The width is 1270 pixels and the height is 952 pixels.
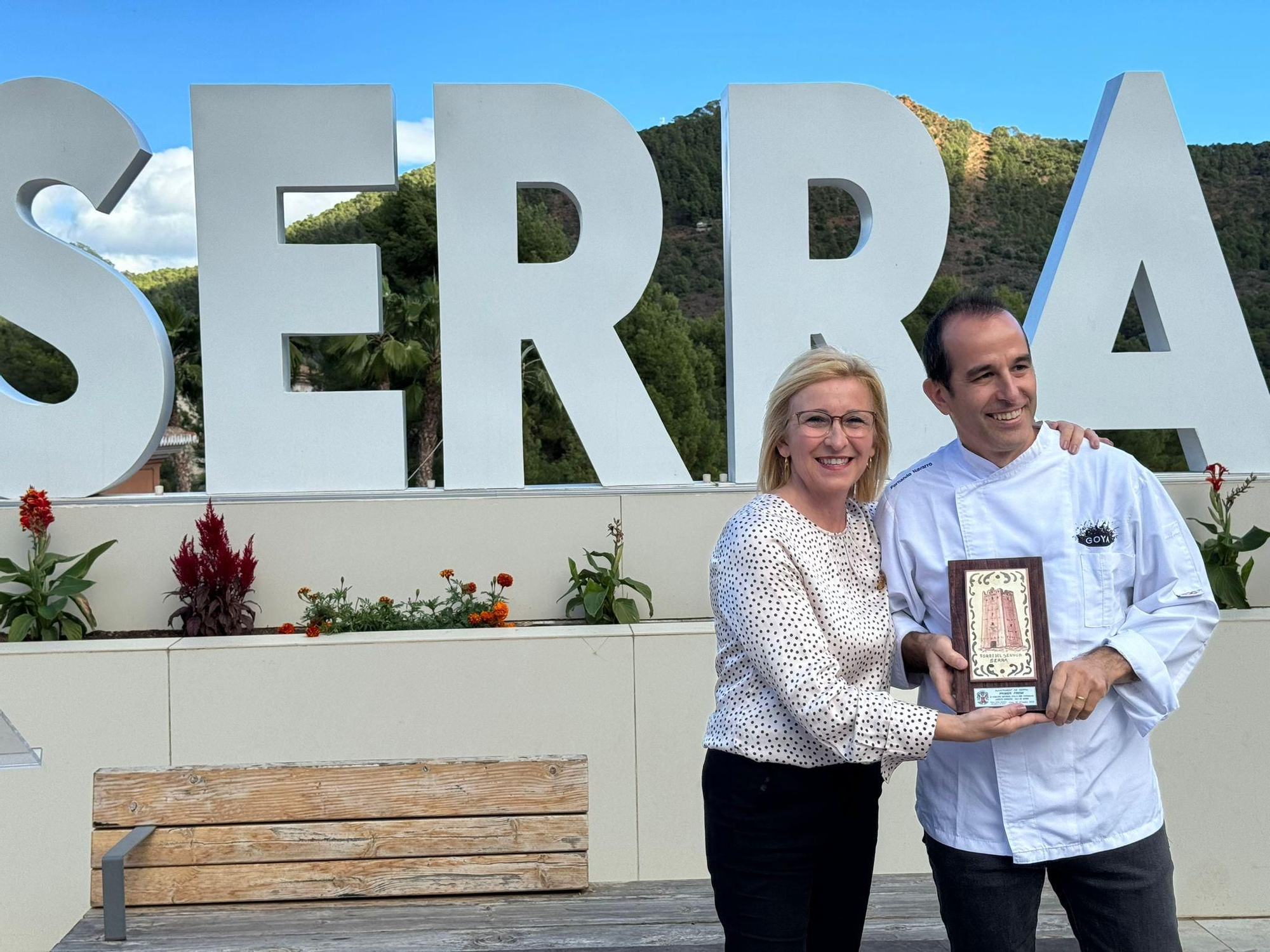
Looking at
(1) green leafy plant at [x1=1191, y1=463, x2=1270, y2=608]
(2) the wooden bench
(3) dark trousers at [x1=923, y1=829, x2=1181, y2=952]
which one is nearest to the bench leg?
(2) the wooden bench

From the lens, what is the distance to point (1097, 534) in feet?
6.60

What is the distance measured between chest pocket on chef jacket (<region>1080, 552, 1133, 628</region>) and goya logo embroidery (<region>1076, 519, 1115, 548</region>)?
0.06 ft

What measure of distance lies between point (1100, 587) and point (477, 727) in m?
3.33

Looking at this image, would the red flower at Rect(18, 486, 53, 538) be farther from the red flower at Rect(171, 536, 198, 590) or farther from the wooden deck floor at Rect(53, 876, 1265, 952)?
the wooden deck floor at Rect(53, 876, 1265, 952)

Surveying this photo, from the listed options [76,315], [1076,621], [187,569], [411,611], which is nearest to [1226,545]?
[411,611]

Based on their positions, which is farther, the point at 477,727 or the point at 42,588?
the point at 42,588

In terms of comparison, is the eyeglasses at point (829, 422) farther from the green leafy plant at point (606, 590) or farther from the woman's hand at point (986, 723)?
the green leafy plant at point (606, 590)

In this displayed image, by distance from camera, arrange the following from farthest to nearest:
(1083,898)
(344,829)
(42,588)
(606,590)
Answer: (606,590)
(42,588)
(344,829)
(1083,898)

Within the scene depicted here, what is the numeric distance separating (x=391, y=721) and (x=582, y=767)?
1.84 meters

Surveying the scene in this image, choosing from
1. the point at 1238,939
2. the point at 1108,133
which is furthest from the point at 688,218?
the point at 1238,939

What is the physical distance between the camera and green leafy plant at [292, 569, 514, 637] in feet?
17.5

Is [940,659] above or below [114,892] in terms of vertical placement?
above

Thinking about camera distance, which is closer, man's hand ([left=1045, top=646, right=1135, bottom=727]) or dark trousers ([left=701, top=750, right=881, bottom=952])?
man's hand ([left=1045, top=646, right=1135, bottom=727])

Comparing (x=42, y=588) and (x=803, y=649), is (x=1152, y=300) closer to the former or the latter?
(x=803, y=649)
